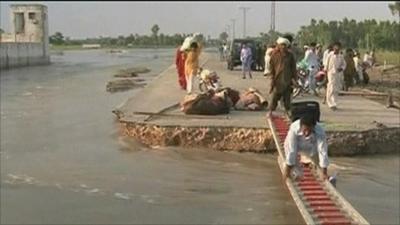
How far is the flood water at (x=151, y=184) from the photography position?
1012cm

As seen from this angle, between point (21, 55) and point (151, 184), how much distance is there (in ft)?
197

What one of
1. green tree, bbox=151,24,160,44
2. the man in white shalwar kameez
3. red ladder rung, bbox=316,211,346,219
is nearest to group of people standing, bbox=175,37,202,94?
the man in white shalwar kameez

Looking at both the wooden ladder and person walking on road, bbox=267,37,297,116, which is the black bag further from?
person walking on road, bbox=267,37,297,116

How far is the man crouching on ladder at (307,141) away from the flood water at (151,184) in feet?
7.13

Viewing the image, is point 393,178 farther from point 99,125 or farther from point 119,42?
point 119,42

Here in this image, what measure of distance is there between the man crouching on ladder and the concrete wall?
56.9 metres

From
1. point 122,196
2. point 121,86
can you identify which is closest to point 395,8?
point 121,86

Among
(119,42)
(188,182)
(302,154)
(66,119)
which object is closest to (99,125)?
(66,119)

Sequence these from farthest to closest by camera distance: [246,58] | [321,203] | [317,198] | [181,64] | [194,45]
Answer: [246,58], [181,64], [194,45], [317,198], [321,203]

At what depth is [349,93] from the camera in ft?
68.3

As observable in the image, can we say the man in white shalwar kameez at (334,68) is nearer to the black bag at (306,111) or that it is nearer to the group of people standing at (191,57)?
the group of people standing at (191,57)

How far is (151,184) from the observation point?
12.1m

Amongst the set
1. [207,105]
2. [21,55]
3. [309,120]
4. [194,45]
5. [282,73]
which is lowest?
[21,55]

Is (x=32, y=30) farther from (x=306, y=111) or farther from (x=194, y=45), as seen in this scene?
(x=306, y=111)
